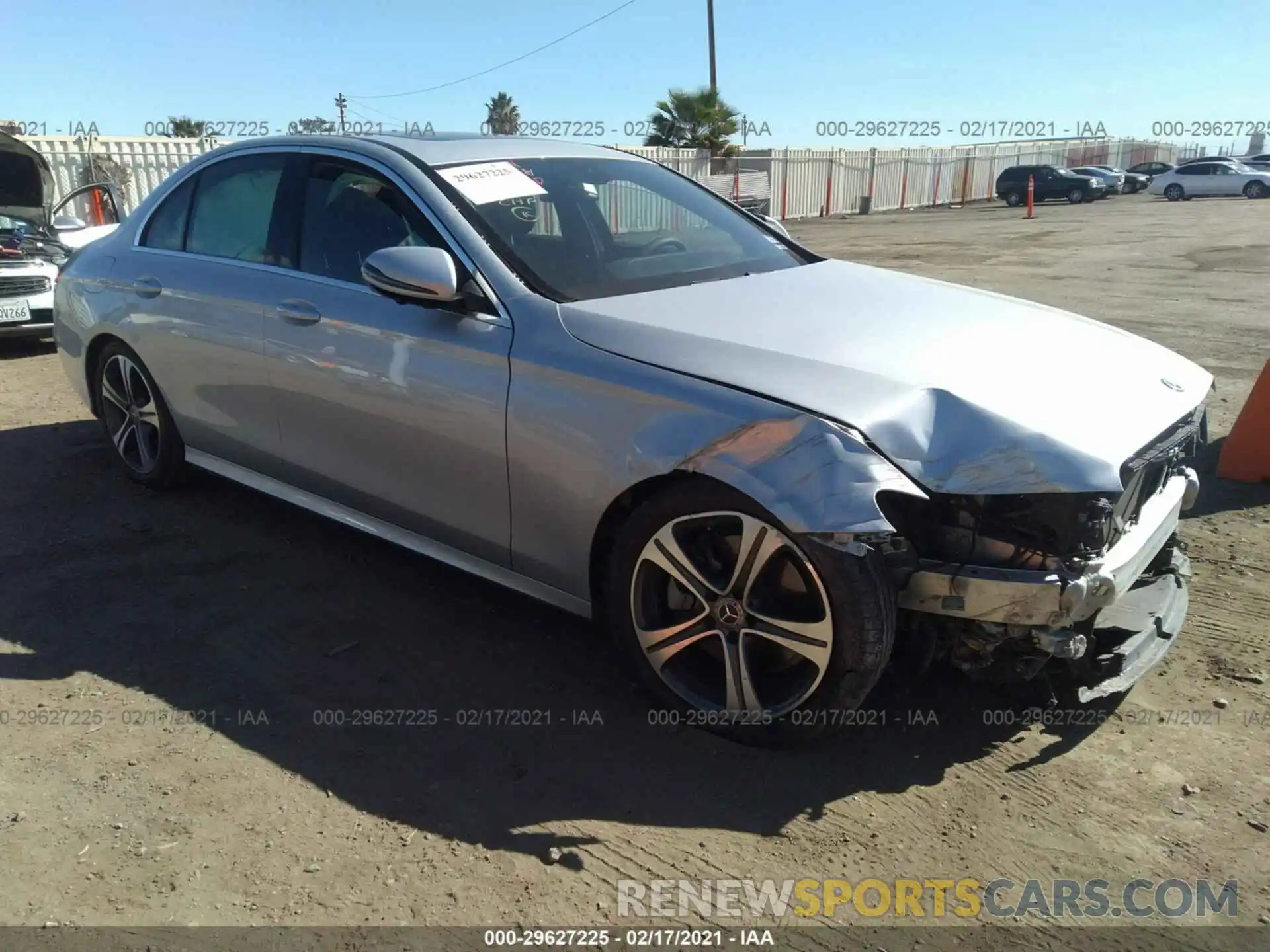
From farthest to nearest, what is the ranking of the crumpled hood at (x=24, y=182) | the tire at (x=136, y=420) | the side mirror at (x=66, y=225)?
the crumpled hood at (x=24, y=182)
the side mirror at (x=66, y=225)
the tire at (x=136, y=420)

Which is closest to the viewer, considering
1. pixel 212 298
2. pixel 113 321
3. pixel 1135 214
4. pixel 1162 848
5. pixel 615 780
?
pixel 1162 848

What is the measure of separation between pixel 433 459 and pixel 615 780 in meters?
1.25

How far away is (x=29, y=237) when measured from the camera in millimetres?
9188

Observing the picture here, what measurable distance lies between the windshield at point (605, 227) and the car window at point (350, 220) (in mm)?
187

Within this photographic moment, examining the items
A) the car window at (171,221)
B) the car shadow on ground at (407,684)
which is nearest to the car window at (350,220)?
the car window at (171,221)

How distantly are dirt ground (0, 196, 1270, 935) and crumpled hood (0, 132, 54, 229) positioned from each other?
217 inches

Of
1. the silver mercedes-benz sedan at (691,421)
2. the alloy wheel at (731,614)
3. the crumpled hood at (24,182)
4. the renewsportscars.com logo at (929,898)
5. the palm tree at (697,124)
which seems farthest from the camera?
the palm tree at (697,124)

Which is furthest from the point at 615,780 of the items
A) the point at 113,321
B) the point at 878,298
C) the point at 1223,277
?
the point at 1223,277

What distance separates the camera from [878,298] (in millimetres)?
3473

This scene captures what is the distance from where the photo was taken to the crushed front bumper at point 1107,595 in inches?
99.8

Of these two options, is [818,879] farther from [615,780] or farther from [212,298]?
[212,298]

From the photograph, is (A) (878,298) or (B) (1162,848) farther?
(A) (878,298)

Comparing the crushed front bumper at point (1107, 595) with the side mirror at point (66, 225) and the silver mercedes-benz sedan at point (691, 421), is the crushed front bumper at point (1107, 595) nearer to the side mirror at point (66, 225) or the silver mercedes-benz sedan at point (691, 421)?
the silver mercedes-benz sedan at point (691, 421)

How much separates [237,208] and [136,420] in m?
1.36
